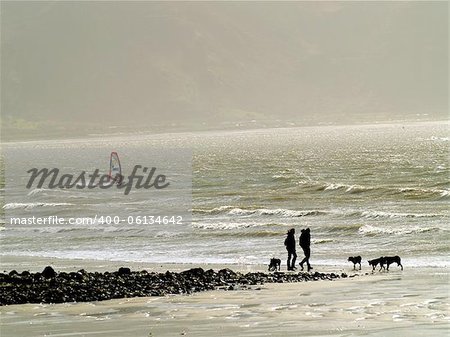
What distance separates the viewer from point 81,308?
1628 cm

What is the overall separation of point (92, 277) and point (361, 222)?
642 inches

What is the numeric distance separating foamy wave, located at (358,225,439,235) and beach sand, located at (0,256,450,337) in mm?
10603

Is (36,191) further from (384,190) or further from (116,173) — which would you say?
(116,173)

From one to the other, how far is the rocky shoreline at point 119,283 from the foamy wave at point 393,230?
950 cm

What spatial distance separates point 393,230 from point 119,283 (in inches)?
544

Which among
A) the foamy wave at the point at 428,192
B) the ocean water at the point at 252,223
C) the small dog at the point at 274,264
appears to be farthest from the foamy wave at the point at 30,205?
the small dog at the point at 274,264

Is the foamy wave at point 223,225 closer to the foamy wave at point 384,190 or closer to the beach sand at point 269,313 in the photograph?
the foamy wave at point 384,190

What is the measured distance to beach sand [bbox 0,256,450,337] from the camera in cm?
1363

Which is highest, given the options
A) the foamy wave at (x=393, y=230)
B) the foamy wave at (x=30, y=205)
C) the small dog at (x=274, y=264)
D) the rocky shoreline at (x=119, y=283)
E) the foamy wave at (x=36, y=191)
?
the foamy wave at (x=36, y=191)

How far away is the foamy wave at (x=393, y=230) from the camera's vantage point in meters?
29.9

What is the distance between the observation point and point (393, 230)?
3062cm

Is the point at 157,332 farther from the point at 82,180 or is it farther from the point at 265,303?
the point at 82,180

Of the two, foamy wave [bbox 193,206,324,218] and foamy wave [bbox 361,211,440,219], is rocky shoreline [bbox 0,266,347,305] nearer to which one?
foamy wave [bbox 361,211,440,219]

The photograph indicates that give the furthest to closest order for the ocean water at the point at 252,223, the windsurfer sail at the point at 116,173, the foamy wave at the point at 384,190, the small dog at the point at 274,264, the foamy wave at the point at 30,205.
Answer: the windsurfer sail at the point at 116,173
the foamy wave at the point at 30,205
the foamy wave at the point at 384,190
the ocean water at the point at 252,223
the small dog at the point at 274,264
